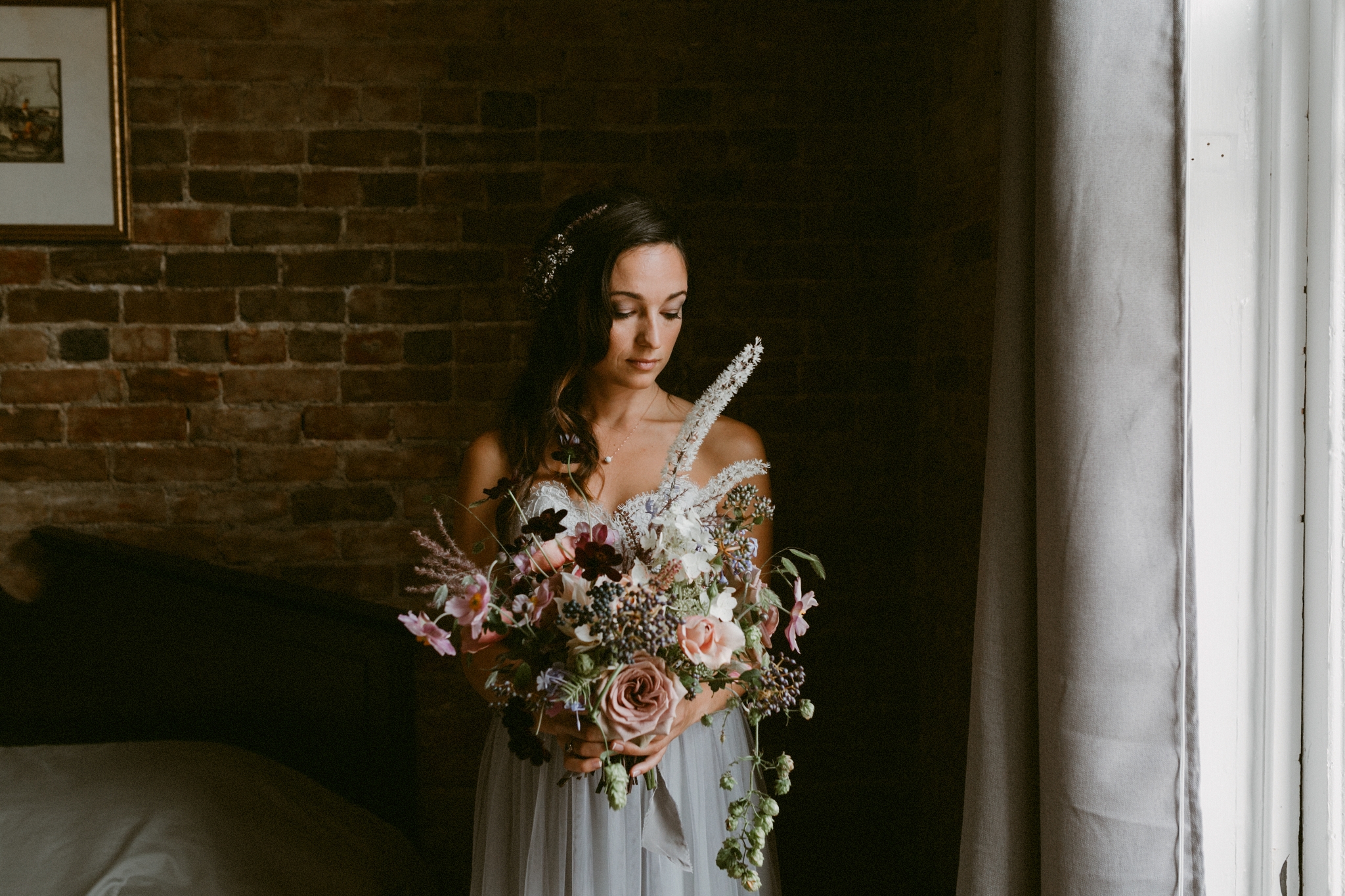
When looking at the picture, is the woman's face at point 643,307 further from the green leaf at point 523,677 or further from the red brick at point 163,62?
the red brick at point 163,62

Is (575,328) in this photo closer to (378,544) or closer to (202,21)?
(378,544)

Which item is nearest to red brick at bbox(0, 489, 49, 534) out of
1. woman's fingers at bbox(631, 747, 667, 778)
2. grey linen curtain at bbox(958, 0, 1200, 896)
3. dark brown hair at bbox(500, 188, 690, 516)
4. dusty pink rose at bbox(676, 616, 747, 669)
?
dark brown hair at bbox(500, 188, 690, 516)

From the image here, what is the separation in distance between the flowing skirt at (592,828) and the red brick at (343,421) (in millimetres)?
902

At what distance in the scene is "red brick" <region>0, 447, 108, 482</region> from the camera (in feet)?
7.18

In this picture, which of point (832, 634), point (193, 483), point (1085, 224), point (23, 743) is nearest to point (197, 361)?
point (193, 483)

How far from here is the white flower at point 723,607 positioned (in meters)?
1.15

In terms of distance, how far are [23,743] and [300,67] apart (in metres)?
1.78

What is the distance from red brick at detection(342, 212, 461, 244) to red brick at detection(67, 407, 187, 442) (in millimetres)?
600

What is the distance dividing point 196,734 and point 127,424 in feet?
2.47

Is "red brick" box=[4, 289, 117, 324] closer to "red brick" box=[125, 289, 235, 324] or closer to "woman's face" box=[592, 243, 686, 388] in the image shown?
"red brick" box=[125, 289, 235, 324]

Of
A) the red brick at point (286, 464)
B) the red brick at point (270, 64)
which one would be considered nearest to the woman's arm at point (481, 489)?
the red brick at point (286, 464)

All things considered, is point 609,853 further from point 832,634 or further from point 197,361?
point 197,361

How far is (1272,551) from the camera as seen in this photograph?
1194 millimetres

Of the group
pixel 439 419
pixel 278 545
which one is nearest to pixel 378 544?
pixel 278 545
